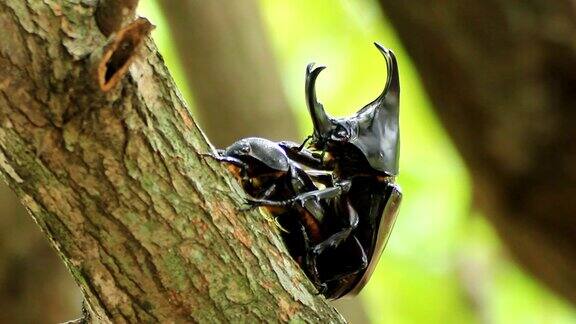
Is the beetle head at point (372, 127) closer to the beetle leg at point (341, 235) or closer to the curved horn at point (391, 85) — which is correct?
the curved horn at point (391, 85)

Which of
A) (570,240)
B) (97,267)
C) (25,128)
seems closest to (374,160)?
(97,267)

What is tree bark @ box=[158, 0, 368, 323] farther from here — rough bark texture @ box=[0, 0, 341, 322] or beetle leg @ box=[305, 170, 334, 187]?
rough bark texture @ box=[0, 0, 341, 322]

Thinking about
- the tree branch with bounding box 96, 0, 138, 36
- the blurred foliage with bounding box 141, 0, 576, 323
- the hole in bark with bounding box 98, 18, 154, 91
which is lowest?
the blurred foliage with bounding box 141, 0, 576, 323

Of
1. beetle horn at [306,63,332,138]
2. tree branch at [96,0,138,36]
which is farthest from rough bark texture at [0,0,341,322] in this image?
beetle horn at [306,63,332,138]

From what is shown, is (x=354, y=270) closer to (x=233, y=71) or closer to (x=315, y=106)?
(x=315, y=106)

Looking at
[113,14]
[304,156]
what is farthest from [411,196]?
[113,14]

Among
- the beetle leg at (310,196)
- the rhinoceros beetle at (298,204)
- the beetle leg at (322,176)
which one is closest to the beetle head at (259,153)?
the rhinoceros beetle at (298,204)
